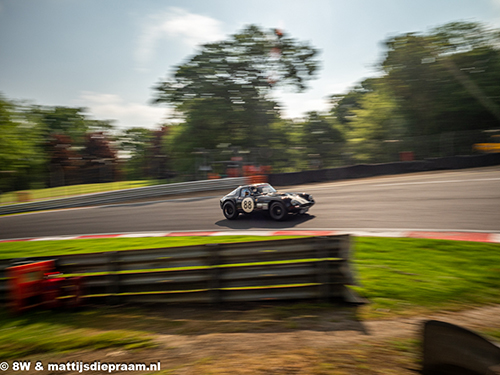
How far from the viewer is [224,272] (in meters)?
5.14

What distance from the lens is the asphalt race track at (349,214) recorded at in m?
9.73

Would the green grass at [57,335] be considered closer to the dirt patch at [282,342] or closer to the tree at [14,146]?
the dirt patch at [282,342]

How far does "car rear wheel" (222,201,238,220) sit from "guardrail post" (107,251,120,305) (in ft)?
20.3

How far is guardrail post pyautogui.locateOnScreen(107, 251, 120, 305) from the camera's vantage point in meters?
5.59

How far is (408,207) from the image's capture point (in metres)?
11.2

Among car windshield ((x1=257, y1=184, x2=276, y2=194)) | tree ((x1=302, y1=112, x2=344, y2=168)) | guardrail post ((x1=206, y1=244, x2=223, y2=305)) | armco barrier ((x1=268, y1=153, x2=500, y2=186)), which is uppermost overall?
tree ((x1=302, y1=112, x2=344, y2=168))

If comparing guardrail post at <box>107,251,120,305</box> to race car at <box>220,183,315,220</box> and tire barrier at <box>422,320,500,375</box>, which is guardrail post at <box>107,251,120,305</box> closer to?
tire barrier at <box>422,320,500,375</box>

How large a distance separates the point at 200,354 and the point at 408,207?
9123 millimetres

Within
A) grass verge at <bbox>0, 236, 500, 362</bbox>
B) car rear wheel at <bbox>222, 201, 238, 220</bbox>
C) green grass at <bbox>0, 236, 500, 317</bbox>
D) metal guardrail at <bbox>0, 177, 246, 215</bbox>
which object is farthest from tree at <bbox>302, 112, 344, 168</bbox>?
grass verge at <bbox>0, 236, 500, 362</bbox>

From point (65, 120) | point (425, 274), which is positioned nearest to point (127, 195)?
point (425, 274)

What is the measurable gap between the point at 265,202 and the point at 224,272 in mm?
5831

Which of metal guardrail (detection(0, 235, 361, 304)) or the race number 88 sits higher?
the race number 88

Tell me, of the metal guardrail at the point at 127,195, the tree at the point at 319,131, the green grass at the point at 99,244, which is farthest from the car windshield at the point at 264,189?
the tree at the point at 319,131

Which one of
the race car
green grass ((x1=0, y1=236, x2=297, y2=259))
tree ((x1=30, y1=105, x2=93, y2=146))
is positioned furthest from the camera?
tree ((x1=30, y1=105, x2=93, y2=146))
